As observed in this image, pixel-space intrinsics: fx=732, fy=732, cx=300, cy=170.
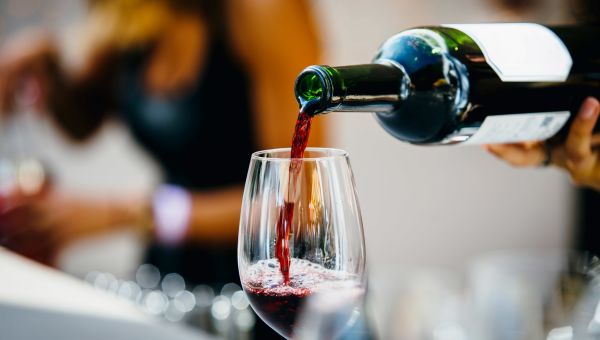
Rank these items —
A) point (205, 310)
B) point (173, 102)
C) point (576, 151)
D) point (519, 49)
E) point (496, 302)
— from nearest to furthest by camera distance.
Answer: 1. point (519, 49)
2. point (576, 151)
3. point (205, 310)
4. point (496, 302)
5. point (173, 102)

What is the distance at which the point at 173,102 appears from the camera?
2564mm

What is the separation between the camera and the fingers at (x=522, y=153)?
39.6 inches

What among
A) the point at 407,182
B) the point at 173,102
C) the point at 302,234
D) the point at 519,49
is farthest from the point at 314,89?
the point at 407,182

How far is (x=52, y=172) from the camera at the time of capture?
269 centimetres

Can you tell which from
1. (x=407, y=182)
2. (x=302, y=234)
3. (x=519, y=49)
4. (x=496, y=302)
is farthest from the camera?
(x=407, y=182)

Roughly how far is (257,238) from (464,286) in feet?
8.77

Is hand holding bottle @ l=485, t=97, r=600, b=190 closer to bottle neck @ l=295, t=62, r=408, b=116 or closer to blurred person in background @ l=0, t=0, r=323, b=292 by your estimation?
bottle neck @ l=295, t=62, r=408, b=116

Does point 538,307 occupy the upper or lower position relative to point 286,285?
lower

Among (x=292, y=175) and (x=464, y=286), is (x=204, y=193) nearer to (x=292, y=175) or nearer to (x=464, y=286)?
(x=464, y=286)

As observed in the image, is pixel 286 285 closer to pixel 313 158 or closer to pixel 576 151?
pixel 313 158

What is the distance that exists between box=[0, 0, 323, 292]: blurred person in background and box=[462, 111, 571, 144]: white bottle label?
5.31ft

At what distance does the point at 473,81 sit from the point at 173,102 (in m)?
1.86

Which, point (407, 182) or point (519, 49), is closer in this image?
point (519, 49)

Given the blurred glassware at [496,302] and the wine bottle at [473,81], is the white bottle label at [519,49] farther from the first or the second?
the blurred glassware at [496,302]
